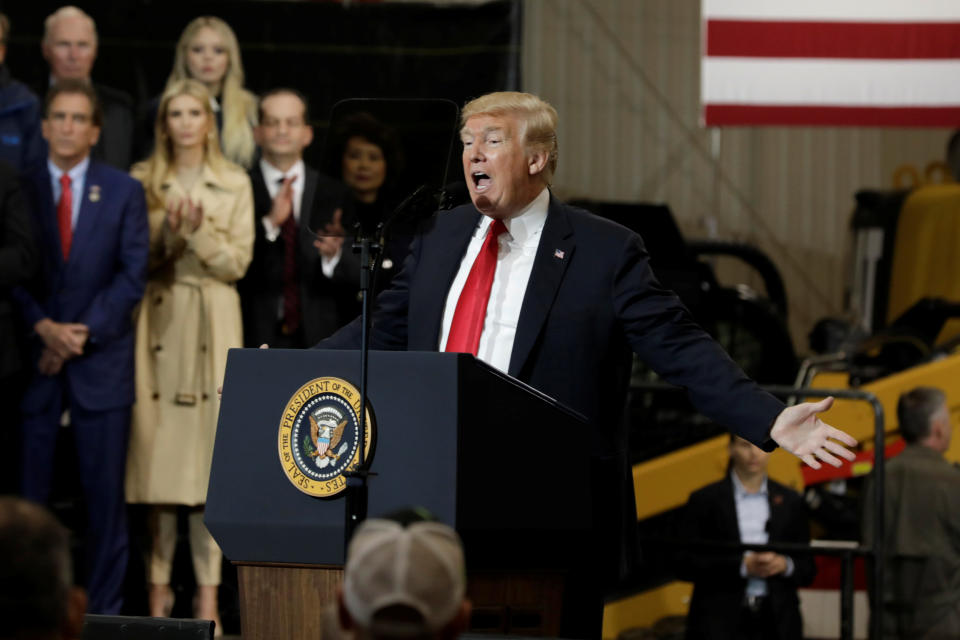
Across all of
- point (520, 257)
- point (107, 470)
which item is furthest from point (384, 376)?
point (107, 470)

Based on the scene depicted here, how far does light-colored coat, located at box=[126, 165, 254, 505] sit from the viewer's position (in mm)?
5449

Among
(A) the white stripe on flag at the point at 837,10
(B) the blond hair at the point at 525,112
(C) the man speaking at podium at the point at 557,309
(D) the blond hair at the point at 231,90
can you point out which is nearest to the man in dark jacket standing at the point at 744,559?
(D) the blond hair at the point at 231,90

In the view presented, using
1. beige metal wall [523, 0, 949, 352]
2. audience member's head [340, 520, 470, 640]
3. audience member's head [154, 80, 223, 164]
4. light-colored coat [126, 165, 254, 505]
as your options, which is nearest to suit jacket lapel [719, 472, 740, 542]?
light-colored coat [126, 165, 254, 505]

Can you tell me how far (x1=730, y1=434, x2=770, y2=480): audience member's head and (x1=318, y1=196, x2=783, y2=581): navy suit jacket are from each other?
2.52 meters

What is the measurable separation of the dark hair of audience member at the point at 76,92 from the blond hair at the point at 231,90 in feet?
1.38

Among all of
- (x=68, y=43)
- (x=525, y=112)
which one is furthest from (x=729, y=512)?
(x=68, y=43)

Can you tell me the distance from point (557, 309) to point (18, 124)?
3.49 m

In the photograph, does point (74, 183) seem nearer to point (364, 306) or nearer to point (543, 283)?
point (543, 283)

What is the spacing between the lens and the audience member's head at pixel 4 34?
229 inches

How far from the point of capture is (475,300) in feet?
10.0

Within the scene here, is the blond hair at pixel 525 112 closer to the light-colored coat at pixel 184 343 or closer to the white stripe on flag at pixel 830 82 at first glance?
the light-colored coat at pixel 184 343

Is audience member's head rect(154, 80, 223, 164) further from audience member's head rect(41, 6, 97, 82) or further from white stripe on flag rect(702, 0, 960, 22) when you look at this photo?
white stripe on flag rect(702, 0, 960, 22)

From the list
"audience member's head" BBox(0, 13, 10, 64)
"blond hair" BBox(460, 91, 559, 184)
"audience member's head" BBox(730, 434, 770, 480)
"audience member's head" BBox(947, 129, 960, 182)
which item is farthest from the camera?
"audience member's head" BBox(947, 129, 960, 182)

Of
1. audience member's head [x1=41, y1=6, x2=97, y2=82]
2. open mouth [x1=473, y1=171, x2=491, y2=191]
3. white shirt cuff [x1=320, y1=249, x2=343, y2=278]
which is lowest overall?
white shirt cuff [x1=320, y1=249, x2=343, y2=278]
